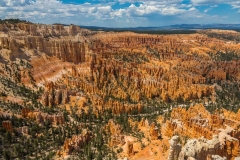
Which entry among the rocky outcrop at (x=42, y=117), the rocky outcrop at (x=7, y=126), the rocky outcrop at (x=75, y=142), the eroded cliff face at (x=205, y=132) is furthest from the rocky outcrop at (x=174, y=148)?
the rocky outcrop at (x=42, y=117)

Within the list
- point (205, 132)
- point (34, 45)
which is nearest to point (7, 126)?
point (205, 132)

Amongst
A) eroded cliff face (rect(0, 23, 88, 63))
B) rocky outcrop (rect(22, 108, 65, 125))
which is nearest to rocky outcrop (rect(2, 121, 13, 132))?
rocky outcrop (rect(22, 108, 65, 125))

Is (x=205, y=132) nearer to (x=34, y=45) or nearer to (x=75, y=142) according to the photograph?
(x=75, y=142)

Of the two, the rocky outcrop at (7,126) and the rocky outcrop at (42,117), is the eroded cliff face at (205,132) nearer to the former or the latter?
the rocky outcrop at (42,117)

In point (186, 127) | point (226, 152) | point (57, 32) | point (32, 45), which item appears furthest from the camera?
point (57, 32)

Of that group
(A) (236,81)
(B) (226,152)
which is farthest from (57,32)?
(B) (226,152)

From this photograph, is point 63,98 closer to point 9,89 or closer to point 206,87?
point 9,89

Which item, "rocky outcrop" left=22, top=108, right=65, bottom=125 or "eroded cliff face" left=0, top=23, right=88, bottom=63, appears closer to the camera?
"rocky outcrop" left=22, top=108, right=65, bottom=125

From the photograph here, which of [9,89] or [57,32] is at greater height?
[57,32]

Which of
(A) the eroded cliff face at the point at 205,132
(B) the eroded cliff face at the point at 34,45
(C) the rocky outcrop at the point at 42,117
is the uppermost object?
(B) the eroded cliff face at the point at 34,45

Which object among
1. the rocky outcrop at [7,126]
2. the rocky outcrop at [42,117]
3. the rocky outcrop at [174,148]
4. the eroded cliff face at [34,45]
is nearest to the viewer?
the rocky outcrop at [174,148]

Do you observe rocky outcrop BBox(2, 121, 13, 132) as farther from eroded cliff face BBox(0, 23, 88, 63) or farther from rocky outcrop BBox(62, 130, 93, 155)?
eroded cliff face BBox(0, 23, 88, 63)
